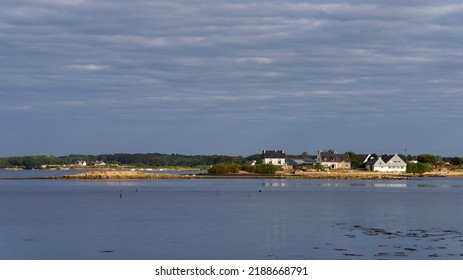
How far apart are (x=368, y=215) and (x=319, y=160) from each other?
93385 mm

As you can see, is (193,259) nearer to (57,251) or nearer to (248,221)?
(57,251)

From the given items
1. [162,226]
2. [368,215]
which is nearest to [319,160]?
[368,215]

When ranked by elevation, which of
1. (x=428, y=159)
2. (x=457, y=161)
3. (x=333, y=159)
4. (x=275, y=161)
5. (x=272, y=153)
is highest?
(x=272, y=153)

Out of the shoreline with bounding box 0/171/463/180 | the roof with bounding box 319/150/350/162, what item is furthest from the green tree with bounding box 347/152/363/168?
the shoreline with bounding box 0/171/463/180

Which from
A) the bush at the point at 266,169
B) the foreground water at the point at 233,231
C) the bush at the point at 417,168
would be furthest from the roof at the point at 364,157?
the foreground water at the point at 233,231

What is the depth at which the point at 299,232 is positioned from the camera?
103 ft

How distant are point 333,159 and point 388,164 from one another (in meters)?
10.4

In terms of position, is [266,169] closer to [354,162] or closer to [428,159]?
[354,162]

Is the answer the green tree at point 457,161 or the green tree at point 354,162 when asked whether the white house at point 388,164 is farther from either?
the green tree at point 457,161

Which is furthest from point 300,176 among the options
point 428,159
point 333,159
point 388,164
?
point 428,159

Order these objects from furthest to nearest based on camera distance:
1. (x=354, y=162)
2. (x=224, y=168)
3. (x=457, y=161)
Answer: (x=457, y=161), (x=354, y=162), (x=224, y=168)

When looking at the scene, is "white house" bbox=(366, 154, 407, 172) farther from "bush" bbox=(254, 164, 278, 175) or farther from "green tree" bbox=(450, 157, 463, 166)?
"bush" bbox=(254, 164, 278, 175)

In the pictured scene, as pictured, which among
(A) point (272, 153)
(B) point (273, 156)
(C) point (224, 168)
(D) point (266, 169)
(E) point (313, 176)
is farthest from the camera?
(B) point (273, 156)

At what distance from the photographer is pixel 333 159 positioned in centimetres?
13238
